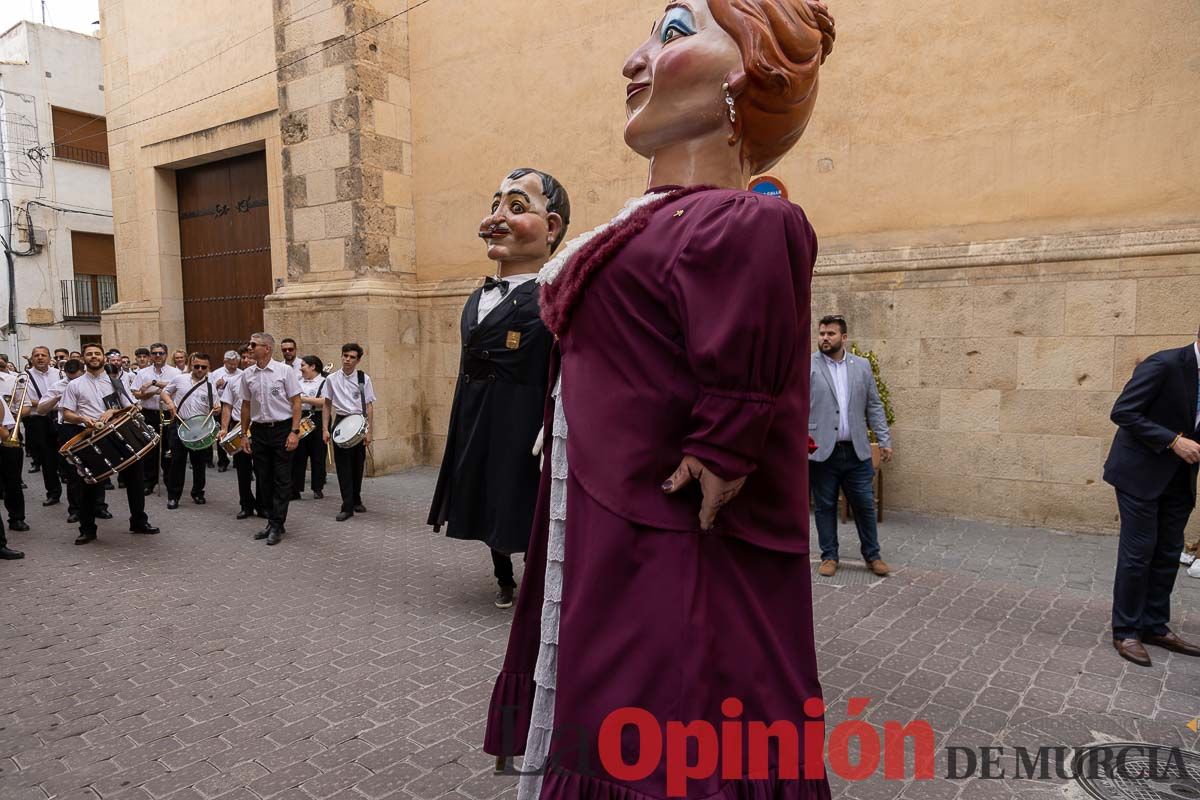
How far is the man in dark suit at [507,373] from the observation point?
4527 millimetres

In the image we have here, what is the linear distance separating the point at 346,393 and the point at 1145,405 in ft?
22.2

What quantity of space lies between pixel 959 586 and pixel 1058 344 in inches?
95.5

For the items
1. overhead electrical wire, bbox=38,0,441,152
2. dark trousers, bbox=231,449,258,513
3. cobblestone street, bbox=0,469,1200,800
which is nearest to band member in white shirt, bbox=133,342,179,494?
dark trousers, bbox=231,449,258,513

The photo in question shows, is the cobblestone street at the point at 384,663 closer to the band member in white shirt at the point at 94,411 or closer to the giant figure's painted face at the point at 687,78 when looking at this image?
the band member in white shirt at the point at 94,411

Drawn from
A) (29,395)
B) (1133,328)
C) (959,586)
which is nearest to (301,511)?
(29,395)

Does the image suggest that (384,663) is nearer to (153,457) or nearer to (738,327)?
(738,327)

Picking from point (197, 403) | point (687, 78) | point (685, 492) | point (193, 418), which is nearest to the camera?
point (685, 492)

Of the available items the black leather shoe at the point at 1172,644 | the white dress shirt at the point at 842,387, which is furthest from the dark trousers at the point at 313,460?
the black leather shoe at the point at 1172,644

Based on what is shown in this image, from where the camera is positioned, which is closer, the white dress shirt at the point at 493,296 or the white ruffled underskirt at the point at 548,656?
the white ruffled underskirt at the point at 548,656

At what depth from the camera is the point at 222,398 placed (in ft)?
25.6

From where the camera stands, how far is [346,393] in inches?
320

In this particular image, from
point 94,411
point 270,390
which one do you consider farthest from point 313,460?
point 94,411

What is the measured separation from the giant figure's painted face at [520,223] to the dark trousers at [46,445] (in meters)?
7.32

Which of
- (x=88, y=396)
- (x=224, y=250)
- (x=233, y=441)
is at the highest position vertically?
(x=224, y=250)
